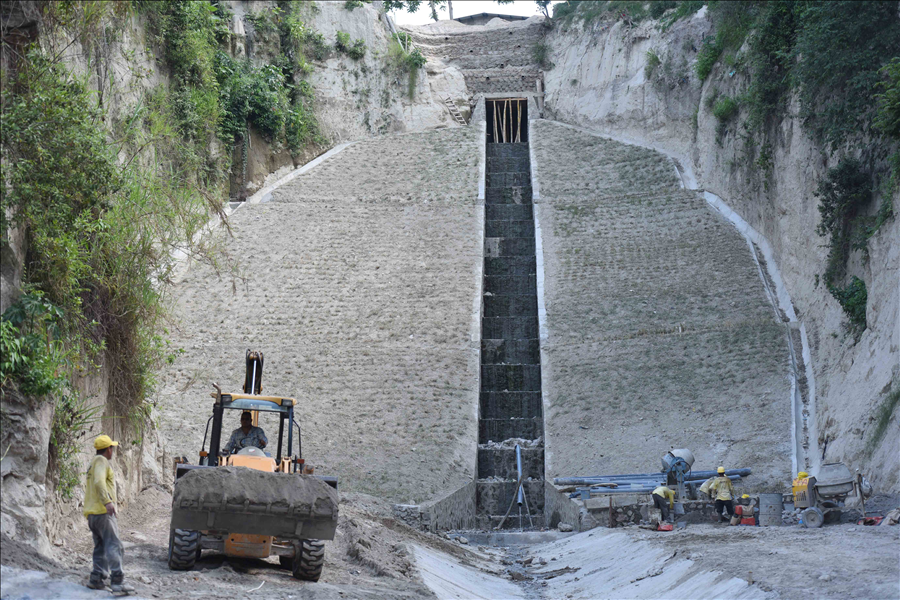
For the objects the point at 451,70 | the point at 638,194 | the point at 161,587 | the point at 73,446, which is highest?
the point at 451,70

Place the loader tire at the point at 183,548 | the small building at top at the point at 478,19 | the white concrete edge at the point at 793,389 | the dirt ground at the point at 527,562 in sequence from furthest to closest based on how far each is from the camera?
the small building at top at the point at 478,19
the white concrete edge at the point at 793,389
the loader tire at the point at 183,548
the dirt ground at the point at 527,562

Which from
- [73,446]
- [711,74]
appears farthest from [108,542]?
[711,74]

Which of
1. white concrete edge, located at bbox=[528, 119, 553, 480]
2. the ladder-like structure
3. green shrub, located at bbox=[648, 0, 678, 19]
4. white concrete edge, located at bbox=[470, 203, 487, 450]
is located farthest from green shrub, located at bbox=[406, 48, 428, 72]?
white concrete edge, located at bbox=[470, 203, 487, 450]

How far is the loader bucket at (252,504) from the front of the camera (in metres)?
7.10

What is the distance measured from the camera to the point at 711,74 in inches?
998

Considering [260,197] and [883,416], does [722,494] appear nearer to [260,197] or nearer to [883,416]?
[883,416]

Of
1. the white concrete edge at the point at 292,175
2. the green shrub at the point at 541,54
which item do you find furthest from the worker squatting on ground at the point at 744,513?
the green shrub at the point at 541,54

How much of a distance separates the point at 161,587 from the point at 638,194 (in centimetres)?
1931

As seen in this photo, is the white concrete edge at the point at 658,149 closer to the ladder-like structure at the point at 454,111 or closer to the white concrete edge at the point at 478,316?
the ladder-like structure at the point at 454,111

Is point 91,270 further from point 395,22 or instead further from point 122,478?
point 395,22

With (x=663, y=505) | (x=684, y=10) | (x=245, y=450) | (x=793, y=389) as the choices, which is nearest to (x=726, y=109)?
(x=684, y=10)

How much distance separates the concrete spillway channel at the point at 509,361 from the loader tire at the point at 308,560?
27.7 feet

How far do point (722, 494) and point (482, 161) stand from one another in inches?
650

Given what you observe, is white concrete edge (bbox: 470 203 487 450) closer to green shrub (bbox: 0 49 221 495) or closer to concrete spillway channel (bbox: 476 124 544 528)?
concrete spillway channel (bbox: 476 124 544 528)
